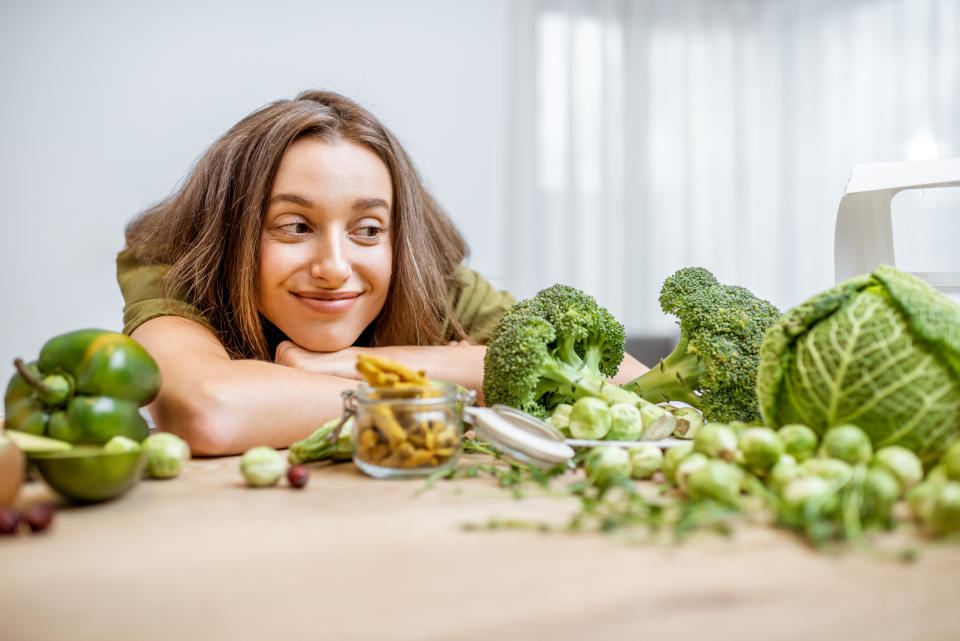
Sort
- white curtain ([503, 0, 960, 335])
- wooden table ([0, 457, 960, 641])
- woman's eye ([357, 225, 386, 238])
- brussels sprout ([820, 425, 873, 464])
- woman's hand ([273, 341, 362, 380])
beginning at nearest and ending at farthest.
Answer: wooden table ([0, 457, 960, 641]) → brussels sprout ([820, 425, 873, 464]) → woman's hand ([273, 341, 362, 380]) → woman's eye ([357, 225, 386, 238]) → white curtain ([503, 0, 960, 335])

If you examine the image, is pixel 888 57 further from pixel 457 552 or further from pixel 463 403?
pixel 457 552

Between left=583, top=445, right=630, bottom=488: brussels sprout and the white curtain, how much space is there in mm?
3293

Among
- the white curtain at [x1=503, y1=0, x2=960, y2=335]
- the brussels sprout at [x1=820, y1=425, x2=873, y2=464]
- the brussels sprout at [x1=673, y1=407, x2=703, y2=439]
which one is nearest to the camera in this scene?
the brussels sprout at [x1=820, y1=425, x2=873, y2=464]

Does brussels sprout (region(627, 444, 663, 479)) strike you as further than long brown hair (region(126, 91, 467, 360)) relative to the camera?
No

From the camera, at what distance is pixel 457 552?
0.58 m

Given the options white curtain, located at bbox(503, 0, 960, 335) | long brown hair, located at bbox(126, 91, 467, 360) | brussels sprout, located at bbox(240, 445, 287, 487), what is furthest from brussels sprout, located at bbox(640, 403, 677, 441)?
white curtain, located at bbox(503, 0, 960, 335)

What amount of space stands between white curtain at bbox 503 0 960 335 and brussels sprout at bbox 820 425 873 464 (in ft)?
11.1

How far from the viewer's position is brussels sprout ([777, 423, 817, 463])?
0.73m

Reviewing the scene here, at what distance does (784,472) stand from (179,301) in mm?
1211

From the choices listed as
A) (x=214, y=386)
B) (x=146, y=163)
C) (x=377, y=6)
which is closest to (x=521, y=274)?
(x=377, y=6)

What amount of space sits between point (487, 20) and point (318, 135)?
2845 mm

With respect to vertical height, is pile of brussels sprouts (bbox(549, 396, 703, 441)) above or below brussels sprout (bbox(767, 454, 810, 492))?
below

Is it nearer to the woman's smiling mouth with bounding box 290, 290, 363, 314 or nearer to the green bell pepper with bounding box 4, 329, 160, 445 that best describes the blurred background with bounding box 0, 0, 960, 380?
the woman's smiling mouth with bounding box 290, 290, 363, 314

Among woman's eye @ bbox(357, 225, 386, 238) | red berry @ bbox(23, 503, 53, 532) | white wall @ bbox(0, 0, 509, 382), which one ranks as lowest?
red berry @ bbox(23, 503, 53, 532)
